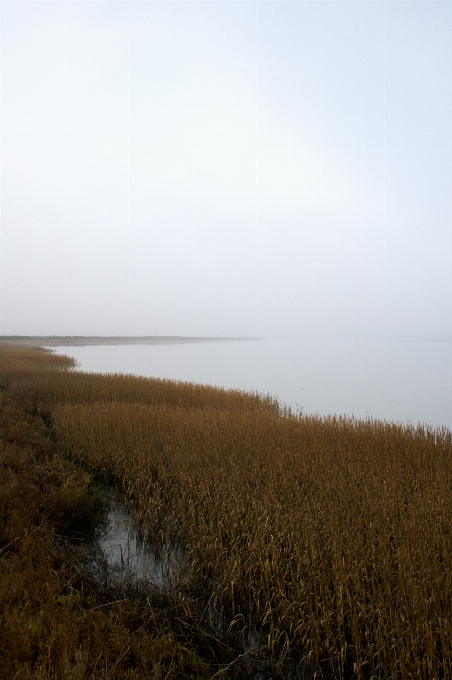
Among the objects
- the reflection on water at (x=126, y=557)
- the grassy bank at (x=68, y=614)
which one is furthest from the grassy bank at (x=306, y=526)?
the grassy bank at (x=68, y=614)

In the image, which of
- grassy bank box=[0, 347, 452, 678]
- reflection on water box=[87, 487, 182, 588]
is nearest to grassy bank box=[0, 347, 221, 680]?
reflection on water box=[87, 487, 182, 588]

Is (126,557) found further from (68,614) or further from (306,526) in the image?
(306,526)

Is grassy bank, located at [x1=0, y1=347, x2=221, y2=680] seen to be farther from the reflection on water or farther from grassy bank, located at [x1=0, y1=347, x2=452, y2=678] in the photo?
grassy bank, located at [x1=0, y1=347, x2=452, y2=678]

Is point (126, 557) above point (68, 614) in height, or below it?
below

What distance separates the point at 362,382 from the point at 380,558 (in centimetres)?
2346

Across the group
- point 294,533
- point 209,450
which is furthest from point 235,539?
point 209,450

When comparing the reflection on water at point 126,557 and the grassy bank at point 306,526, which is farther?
the reflection on water at point 126,557

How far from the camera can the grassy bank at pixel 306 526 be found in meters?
2.78

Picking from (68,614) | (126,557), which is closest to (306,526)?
(126,557)

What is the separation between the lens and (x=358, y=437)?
7.36 metres

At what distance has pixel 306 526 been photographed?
398 centimetres

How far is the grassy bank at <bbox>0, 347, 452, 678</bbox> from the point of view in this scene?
278 cm

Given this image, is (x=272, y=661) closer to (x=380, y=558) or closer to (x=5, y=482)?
(x=380, y=558)

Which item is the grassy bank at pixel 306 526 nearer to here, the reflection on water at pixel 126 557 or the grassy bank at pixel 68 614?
the reflection on water at pixel 126 557
